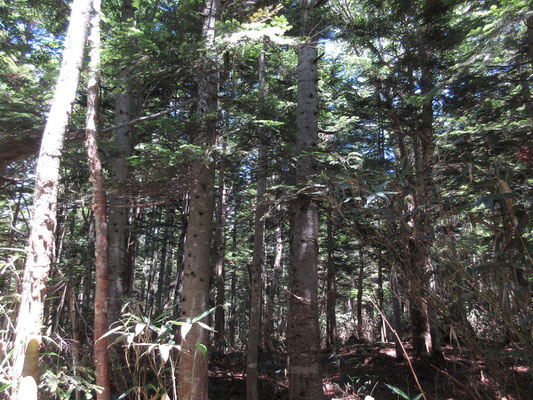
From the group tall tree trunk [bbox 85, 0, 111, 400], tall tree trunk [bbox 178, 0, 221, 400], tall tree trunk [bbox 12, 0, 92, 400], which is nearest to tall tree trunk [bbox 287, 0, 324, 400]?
tall tree trunk [bbox 178, 0, 221, 400]

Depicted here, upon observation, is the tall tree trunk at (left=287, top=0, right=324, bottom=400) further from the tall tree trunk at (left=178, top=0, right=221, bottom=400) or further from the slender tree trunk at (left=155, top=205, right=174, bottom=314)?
the slender tree trunk at (left=155, top=205, right=174, bottom=314)

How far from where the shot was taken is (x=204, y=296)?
5562mm

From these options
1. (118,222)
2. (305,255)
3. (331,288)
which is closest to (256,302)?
(305,255)

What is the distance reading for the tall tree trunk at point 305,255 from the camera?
17.4 feet

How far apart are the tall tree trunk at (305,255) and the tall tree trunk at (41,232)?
321 cm

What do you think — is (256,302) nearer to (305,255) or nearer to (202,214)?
(305,255)

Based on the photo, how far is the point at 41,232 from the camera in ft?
9.57

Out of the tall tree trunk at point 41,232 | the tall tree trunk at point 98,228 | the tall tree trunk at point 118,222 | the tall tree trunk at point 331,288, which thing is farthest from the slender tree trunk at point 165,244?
the tall tree trunk at point 331,288

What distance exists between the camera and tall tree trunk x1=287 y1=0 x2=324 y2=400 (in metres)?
5.29

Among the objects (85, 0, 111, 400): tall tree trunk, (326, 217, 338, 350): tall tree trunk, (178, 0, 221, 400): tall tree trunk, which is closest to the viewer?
(85, 0, 111, 400): tall tree trunk

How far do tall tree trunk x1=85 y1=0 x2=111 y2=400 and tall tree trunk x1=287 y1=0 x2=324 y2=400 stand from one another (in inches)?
111

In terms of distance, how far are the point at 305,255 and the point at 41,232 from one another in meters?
4.11

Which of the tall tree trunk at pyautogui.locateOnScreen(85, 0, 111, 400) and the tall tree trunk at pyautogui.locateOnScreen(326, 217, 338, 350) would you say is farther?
the tall tree trunk at pyautogui.locateOnScreen(326, 217, 338, 350)

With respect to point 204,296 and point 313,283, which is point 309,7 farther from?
point 204,296
